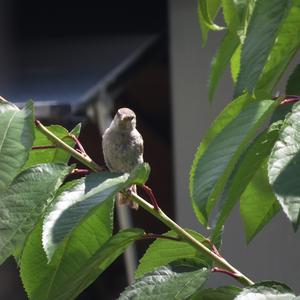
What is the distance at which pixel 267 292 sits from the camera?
1026mm

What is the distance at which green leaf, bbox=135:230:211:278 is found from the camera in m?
1.25

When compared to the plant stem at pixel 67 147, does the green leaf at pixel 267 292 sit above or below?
below

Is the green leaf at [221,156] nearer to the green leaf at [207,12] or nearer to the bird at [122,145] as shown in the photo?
the green leaf at [207,12]

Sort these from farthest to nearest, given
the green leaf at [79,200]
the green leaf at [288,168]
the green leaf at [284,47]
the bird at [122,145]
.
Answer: the bird at [122,145]
the green leaf at [284,47]
the green leaf at [79,200]
the green leaf at [288,168]

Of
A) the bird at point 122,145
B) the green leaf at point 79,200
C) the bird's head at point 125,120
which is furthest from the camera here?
the bird's head at point 125,120

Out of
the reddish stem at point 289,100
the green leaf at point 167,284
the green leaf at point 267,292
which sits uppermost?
the reddish stem at point 289,100

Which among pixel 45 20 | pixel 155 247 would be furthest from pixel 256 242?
pixel 155 247

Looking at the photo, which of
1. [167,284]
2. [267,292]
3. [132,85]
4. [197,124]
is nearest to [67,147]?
[167,284]

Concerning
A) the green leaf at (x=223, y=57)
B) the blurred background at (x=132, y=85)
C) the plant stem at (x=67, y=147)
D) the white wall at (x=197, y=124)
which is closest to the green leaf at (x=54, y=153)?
the plant stem at (x=67, y=147)

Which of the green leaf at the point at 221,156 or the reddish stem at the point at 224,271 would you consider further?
the reddish stem at the point at 224,271

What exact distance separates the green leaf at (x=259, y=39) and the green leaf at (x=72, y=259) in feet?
0.86

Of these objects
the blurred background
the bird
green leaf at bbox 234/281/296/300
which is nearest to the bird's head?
the bird

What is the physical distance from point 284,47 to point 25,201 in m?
0.34

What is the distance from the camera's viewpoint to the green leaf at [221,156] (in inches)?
38.3
